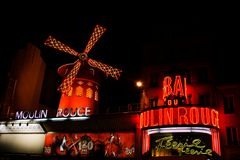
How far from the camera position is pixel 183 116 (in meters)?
13.3

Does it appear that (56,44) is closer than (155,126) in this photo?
No

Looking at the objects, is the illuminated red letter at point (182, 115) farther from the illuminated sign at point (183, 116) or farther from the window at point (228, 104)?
the window at point (228, 104)

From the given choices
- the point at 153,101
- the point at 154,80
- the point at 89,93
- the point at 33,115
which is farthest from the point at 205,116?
the point at 33,115

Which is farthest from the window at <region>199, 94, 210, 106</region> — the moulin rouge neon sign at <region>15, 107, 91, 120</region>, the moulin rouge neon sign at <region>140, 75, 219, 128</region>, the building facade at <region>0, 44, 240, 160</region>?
the moulin rouge neon sign at <region>15, 107, 91, 120</region>

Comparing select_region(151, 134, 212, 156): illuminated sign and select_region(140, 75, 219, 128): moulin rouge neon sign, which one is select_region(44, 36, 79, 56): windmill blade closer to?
select_region(140, 75, 219, 128): moulin rouge neon sign

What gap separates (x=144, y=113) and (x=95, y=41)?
9.55 m

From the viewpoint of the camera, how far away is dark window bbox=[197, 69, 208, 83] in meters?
16.0

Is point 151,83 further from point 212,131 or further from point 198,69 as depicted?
point 212,131

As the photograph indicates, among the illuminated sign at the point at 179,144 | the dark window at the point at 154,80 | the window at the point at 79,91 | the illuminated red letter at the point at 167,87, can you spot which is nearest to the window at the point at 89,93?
the window at the point at 79,91

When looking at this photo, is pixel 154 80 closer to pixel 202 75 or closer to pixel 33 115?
pixel 202 75

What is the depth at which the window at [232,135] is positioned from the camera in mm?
14648

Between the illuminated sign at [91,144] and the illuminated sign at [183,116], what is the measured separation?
8.47 feet

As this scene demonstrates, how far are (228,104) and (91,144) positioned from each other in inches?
328

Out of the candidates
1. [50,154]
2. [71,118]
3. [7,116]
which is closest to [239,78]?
[71,118]
